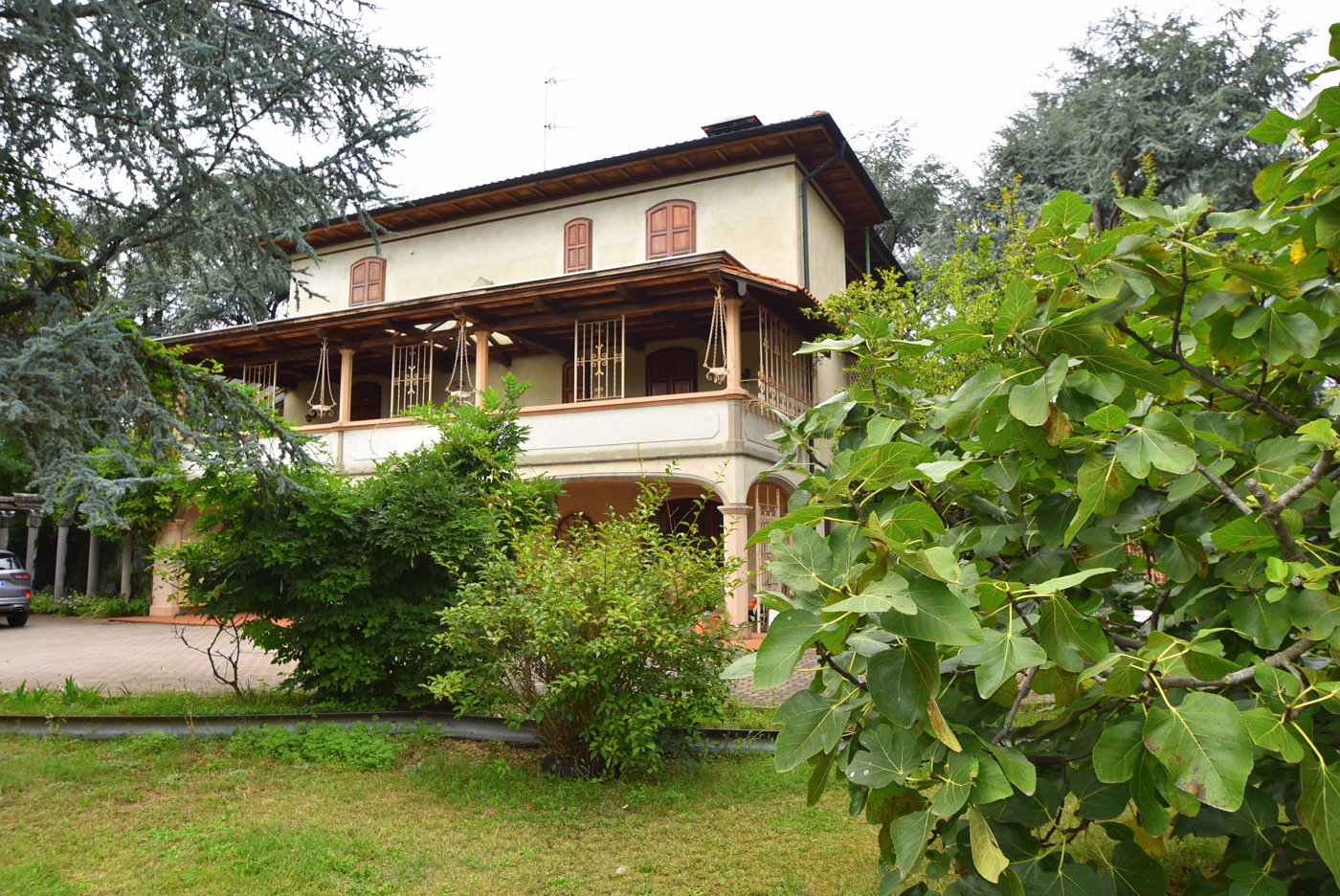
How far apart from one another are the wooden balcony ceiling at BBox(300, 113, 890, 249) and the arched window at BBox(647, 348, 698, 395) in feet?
11.7

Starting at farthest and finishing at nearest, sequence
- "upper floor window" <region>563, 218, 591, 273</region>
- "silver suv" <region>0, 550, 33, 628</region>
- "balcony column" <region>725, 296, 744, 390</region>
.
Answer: "silver suv" <region>0, 550, 33, 628</region>
"upper floor window" <region>563, 218, 591, 273</region>
"balcony column" <region>725, 296, 744, 390</region>

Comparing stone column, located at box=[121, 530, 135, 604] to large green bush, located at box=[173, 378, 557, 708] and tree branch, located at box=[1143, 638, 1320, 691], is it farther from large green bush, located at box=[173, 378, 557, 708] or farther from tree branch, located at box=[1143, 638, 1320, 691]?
tree branch, located at box=[1143, 638, 1320, 691]

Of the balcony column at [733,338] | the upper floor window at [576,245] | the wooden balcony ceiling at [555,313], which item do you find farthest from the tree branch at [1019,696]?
the upper floor window at [576,245]

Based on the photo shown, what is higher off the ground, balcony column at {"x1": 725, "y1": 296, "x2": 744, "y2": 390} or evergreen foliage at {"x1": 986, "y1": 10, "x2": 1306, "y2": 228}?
evergreen foliage at {"x1": 986, "y1": 10, "x2": 1306, "y2": 228}

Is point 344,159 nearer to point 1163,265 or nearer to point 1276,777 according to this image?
point 1163,265

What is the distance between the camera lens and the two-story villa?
14.1 m

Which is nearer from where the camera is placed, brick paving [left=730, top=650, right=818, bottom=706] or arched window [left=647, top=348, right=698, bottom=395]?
brick paving [left=730, top=650, right=818, bottom=706]

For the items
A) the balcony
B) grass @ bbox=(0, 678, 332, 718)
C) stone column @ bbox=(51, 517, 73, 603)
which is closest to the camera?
grass @ bbox=(0, 678, 332, 718)

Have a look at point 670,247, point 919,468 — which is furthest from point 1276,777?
point 670,247

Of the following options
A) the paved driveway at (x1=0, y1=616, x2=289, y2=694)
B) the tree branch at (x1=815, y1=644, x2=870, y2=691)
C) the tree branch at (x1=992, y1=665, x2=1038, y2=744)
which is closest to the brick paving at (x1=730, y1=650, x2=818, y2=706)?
the paved driveway at (x1=0, y1=616, x2=289, y2=694)

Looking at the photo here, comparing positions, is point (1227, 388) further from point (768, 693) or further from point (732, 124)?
point (732, 124)

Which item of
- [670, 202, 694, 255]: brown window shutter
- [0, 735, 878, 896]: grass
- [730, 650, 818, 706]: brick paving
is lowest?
[0, 735, 878, 896]: grass

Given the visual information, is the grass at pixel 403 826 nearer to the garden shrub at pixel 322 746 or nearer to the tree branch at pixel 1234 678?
the garden shrub at pixel 322 746

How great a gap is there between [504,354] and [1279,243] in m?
17.6
